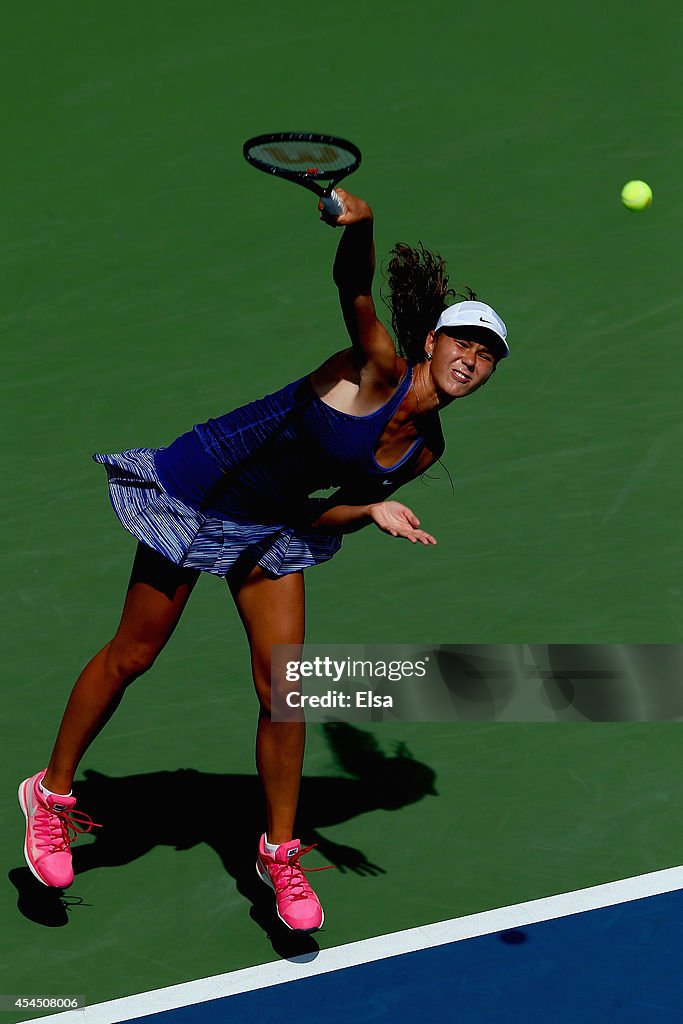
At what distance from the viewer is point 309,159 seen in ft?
19.1

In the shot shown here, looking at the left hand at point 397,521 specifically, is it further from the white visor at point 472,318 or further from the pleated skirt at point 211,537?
the white visor at point 472,318

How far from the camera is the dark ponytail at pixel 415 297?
21.2 feet

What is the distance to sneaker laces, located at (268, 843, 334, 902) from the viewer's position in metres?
6.53

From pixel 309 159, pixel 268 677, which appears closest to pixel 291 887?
pixel 268 677

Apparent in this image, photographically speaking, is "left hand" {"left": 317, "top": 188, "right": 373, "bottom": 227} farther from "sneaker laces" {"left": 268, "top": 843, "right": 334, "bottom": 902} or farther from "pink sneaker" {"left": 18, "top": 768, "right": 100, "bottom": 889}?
"pink sneaker" {"left": 18, "top": 768, "right": 100, "bottom": 889}

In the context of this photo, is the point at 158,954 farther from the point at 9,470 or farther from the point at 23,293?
the point at 23,293

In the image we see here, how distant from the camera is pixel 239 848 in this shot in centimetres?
714

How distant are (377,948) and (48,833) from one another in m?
1.32

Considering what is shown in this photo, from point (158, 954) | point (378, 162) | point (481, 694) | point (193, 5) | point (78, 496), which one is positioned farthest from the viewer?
point (193, 5)

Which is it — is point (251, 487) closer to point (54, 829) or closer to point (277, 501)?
point (277, 501)

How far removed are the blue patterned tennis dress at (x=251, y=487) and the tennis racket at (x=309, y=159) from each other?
81cm

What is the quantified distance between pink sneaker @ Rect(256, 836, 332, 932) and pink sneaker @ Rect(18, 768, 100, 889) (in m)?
0.70

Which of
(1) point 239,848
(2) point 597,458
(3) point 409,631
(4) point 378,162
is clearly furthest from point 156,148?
(1) point 239,848

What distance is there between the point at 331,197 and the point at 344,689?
307 cm
